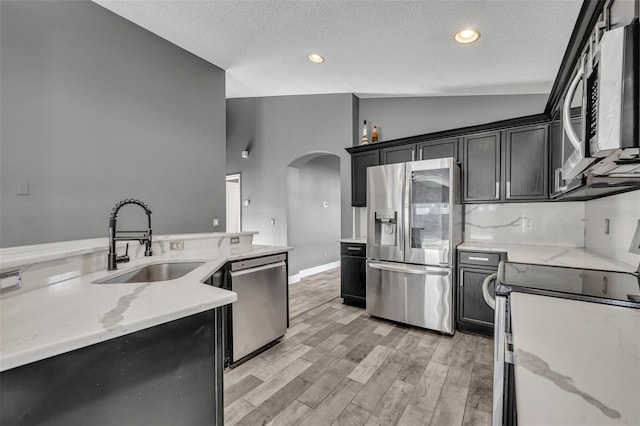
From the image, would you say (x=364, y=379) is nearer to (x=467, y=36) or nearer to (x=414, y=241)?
(x=414, y=241)

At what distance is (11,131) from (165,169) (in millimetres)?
1191

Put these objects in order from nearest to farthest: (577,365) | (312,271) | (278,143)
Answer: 1. (577,365)
2. (278,143)
3. (312,271)

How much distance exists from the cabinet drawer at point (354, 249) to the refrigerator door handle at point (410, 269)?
326 mm

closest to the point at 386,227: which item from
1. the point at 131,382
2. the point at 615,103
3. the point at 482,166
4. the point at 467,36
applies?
the point at 482,166

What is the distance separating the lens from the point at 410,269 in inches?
118

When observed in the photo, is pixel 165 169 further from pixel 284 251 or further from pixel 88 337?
pixel 88 337

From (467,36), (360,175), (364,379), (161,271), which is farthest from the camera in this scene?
(360,175)

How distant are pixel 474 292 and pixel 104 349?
2948mm

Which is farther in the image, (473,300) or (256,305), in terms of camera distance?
(473,300)

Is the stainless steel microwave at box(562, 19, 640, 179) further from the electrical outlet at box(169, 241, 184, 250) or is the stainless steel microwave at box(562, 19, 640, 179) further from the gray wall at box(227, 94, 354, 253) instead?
the gray wall at box(227, 94, 354, 253)

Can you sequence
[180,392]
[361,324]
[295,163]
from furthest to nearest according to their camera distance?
[295,163], [361,324], [180,392]

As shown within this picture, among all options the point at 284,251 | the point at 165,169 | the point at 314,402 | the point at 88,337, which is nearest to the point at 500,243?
the point at 284,251

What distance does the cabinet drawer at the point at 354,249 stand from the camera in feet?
11.9

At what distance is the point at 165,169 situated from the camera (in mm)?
3133
